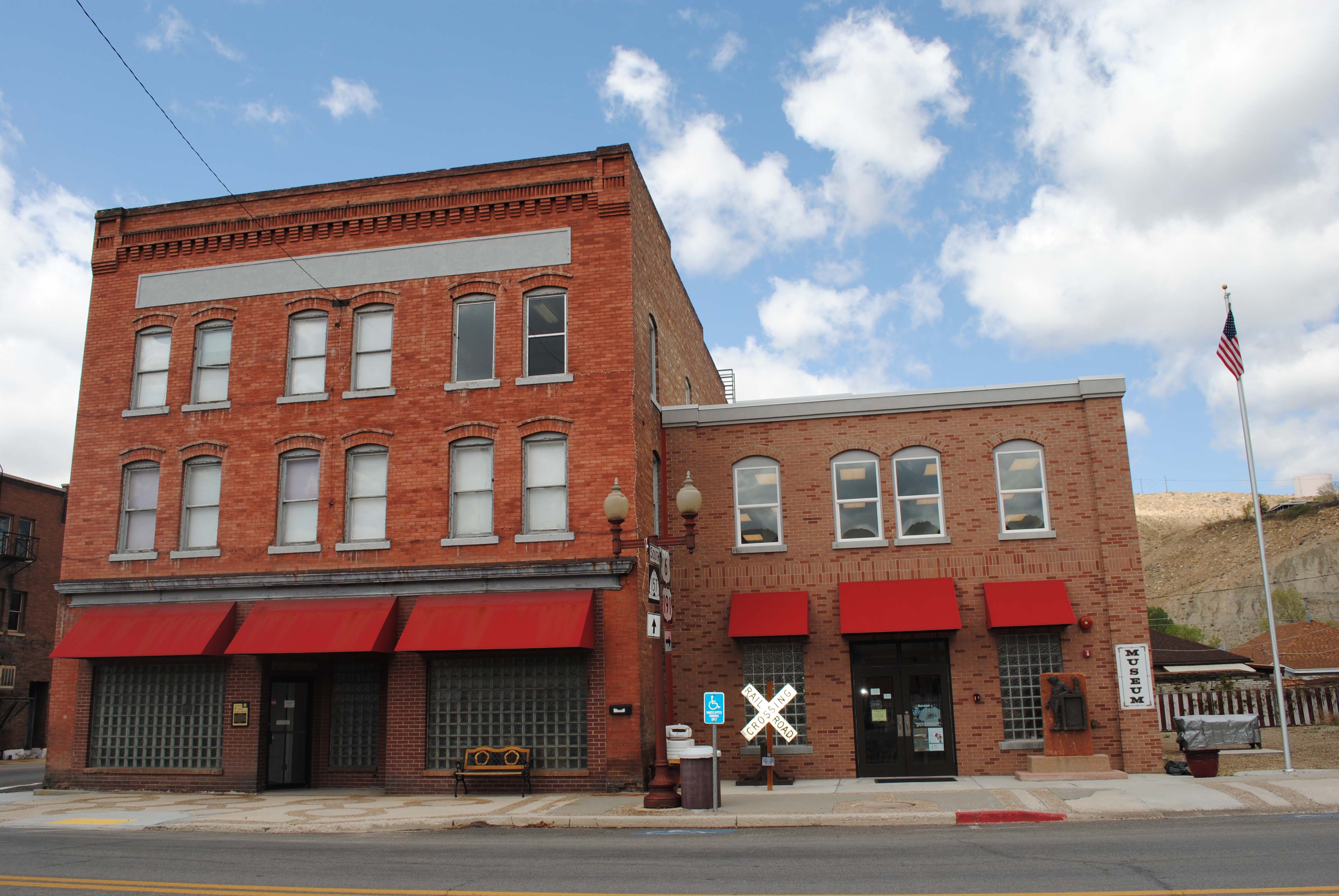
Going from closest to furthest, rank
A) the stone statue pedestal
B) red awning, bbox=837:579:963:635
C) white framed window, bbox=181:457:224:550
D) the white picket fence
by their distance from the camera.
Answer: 1. the stone statue pedestal
2. red awning, bbox=837:579:963:635
3. white framed window, bbox=181:457:224:550
4. the white picket fence

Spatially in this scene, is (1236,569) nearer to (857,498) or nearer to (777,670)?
(857,498)

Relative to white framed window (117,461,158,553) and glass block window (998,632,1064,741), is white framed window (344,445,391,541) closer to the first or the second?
white framed window (117,461,158,553)

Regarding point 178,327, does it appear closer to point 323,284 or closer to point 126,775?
point 323,284

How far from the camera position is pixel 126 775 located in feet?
66.4

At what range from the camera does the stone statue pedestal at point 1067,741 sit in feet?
58.9

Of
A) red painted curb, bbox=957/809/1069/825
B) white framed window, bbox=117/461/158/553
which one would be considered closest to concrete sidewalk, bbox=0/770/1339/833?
red painted curb, bbox=957/809/1069/825

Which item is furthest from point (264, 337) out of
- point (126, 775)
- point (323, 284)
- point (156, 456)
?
point (126, 775)

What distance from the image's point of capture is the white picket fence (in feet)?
85.5

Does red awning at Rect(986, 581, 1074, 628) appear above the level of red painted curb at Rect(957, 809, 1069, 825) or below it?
above

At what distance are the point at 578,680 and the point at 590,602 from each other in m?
1.55

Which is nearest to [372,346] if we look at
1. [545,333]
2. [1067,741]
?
[545,333]

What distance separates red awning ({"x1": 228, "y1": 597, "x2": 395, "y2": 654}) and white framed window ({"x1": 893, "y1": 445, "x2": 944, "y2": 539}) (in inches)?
411

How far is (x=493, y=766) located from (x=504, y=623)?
259cm

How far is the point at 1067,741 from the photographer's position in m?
18.2
